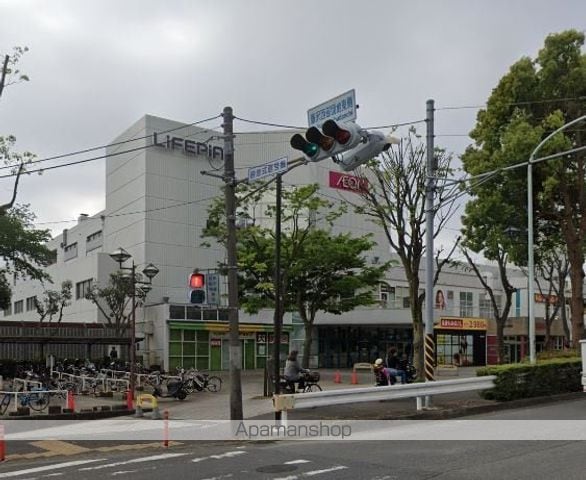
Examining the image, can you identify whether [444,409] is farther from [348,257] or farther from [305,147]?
[348,257]

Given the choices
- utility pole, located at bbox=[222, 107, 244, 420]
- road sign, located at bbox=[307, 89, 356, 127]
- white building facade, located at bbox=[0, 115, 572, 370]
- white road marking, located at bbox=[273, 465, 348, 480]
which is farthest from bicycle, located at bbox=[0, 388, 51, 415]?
white building facade, located at bbox=[0, 115, 572, 370]

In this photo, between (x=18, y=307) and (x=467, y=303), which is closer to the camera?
(x=467, y=303)

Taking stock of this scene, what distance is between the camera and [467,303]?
201 ft

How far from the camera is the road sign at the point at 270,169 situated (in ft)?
46.7

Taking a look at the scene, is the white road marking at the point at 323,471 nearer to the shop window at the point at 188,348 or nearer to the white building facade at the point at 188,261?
the white building facade at the point at 188,261

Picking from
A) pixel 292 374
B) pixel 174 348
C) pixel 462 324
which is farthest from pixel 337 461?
pixel 462 324

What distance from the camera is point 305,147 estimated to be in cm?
1105

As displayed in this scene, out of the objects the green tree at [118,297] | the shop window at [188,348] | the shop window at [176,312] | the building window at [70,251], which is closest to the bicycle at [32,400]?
the green tree at [118,297]

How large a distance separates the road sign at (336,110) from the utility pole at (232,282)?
4.54m

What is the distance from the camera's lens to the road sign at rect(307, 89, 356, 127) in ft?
35.7

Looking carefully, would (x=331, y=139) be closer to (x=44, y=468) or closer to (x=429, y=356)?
(x=44, y=468)

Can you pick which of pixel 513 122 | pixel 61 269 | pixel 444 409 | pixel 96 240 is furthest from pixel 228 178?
pixel 61 269

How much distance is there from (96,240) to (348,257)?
30.0 m

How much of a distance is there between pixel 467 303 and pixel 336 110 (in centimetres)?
5276
